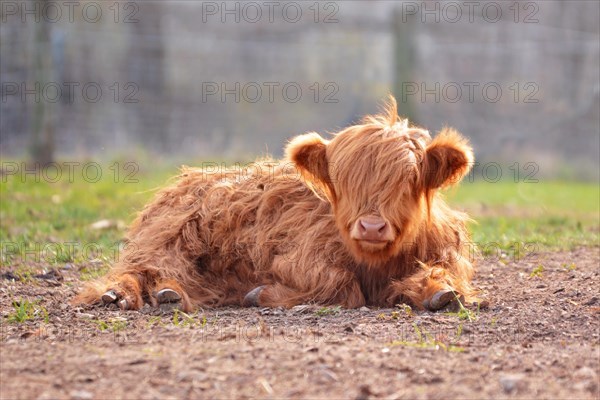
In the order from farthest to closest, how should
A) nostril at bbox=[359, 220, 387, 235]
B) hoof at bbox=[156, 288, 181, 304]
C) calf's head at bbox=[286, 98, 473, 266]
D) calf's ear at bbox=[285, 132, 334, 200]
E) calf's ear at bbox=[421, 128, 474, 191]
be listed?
calf's ear at bbox=[285, 132, 334, 200] < calf's ear at bbox=[421, 128, 474, 191] < hoof at bbox=[156, 288, 181, 304] < calf's head at bbox=[286, 98, 473, 266] < nostril at bbox=[359, 220, 387, 235]

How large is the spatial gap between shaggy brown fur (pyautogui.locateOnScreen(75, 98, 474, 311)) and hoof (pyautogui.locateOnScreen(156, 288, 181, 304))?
0.09m

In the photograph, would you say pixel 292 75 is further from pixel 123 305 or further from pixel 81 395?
pixel 81 395

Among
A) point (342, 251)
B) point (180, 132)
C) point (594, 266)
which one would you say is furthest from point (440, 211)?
point (180, 132)

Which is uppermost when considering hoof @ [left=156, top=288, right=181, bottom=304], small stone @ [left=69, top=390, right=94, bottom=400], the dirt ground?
small stone @ [left=69, top=390, right=94, bottom=400]

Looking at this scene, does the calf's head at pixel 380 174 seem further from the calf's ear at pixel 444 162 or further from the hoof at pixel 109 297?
the hoof at pixel 109 297

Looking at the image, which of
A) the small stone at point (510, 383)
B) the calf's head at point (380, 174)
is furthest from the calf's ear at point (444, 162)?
the small stone at point (510, 383)

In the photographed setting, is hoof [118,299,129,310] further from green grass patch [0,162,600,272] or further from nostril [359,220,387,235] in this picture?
nostril [359,220,387,235]

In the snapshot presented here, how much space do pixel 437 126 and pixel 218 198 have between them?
13435mm

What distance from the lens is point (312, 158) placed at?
594 centimetres

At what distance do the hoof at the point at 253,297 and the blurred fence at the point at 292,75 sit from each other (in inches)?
403

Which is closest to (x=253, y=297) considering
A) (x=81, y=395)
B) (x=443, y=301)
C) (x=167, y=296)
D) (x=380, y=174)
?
(x=167, y=296)

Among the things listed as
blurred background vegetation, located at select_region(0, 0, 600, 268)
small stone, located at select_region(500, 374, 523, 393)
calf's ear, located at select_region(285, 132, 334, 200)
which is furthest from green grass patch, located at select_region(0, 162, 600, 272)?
small stone, located at select_region(500, 374, 523, 393)

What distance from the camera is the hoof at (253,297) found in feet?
19.0

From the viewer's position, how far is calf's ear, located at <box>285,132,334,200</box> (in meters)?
5.91
